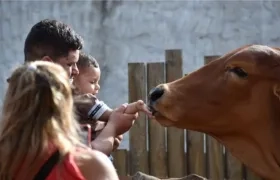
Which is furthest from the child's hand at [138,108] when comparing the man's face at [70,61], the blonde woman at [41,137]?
the blonde woman at [41,137]

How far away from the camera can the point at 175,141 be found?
5.80 meters

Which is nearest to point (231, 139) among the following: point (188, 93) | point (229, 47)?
point (188, 93)

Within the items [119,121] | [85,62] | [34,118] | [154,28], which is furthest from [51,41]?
[154,28]

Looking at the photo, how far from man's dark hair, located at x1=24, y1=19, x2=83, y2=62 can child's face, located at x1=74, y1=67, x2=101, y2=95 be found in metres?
0.20

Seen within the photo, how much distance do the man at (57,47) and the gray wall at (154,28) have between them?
4739 mm

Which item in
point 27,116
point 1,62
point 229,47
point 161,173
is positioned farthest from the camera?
point 1,62

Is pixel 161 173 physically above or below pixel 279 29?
below

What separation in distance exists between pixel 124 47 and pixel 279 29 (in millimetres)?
1721

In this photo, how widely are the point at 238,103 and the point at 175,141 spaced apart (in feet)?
8.26

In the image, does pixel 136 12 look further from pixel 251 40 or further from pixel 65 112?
pixel 65 112

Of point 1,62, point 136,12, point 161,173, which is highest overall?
point 136,12

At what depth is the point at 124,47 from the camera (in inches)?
329

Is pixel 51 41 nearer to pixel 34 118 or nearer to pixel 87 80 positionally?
pixel 87 80

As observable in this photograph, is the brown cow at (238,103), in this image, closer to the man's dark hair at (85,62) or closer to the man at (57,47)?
the man at (57,47)
